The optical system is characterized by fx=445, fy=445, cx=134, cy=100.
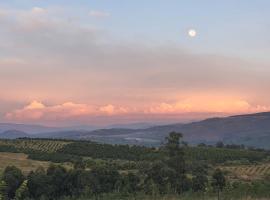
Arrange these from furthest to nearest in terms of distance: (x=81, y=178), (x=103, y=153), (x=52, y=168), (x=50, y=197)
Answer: (x=103, y=153) → (x=52, y=168) → (x=81, y=178) → (x=50, y=197)

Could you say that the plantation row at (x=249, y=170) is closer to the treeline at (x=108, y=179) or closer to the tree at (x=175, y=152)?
the tree at (x=175, y=152)

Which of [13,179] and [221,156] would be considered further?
[221,156]

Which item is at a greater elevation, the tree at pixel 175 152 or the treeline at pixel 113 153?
the tree at pixel 175 152

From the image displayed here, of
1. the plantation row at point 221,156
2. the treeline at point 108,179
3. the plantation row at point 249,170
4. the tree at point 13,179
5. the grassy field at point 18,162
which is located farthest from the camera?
the plantation row at point 221,156

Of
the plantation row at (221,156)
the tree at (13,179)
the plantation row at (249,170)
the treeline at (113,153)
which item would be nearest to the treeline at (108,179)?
the tree at (13,179)

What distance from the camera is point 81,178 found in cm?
6462

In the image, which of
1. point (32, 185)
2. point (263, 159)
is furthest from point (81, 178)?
point (263, 159)

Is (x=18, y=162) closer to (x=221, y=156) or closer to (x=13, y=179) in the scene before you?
(x=221, y=156)

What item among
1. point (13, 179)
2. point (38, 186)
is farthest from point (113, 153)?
point (13, 179)

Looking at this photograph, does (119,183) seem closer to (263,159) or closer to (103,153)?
(103,153)

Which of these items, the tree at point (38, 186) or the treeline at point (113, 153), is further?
the treeline at point (113, 153)

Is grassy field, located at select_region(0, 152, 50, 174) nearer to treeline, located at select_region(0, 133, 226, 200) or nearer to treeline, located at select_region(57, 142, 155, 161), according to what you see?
treeline, located at select_region(57, 142, 155, 161)

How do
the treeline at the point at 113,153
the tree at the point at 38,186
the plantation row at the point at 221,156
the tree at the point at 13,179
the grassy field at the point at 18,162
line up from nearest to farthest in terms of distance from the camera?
the tree at the point at 13,179 → the tree at the point at 38,186 → the grassy field at the point at 18,162 → the plantation row at the point at 221,156 → the treeline at the point at 113,153

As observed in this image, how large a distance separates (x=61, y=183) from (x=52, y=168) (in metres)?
4.60
